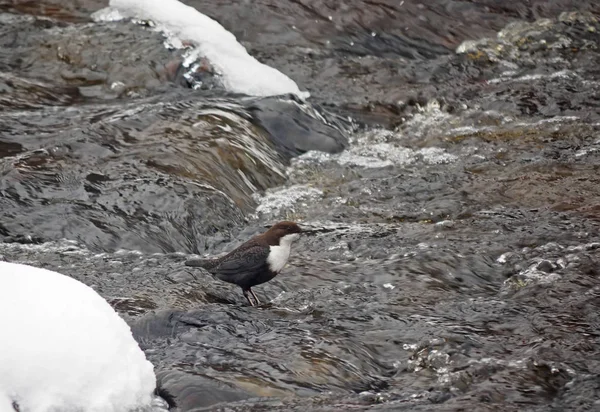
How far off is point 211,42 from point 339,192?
2.99 metres

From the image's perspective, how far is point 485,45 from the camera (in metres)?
11.4

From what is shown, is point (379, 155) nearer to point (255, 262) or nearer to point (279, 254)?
point (279, 254)

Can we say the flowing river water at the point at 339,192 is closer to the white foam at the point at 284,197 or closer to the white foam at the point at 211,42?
the white foam at the point at 284,197

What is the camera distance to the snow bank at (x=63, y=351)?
3.85 m

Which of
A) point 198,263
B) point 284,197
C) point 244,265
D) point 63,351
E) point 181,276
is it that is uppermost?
point 63,351

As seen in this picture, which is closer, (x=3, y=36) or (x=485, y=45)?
(x=3, y=36)

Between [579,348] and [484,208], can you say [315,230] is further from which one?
[579,348]

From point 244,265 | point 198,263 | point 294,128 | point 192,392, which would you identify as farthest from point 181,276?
point 294,128

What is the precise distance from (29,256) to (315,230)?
6.86 ft

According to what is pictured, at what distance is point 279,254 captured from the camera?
228 inches

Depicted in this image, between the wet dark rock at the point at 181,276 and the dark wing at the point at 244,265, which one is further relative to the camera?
the wet dark rock at the point at 181,276

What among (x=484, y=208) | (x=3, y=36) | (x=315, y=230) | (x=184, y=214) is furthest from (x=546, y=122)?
(x=3, y=36)

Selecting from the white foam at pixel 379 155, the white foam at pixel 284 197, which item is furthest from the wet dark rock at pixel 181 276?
the white foam at pixel 379 155

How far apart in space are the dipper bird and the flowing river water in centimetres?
18
